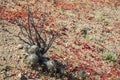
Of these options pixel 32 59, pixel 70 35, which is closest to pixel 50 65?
pixel 32 59

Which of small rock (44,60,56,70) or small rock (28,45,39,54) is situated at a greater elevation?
small rock (28,45,39,54)

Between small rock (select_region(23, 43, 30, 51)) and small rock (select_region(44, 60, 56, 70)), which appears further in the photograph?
small rock (select_region(23, 43, 30, 51))

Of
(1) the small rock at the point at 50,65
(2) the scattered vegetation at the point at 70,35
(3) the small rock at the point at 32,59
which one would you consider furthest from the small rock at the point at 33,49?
(1) the small rock at the point at 50,65

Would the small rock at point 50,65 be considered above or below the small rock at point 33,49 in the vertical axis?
below

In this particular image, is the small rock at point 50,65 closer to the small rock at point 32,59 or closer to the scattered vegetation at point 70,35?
the scattered vegetation at point 70,35

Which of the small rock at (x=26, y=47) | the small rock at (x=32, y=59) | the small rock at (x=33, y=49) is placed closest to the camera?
the small rock at (x=32, y=59)

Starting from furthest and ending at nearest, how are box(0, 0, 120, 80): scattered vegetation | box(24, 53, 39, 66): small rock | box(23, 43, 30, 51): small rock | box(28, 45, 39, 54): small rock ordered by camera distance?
box(0, 0, 120, 80): scattered vegetation, box(23, 43, 30, 51): small rock, box(28, 45, 39, 54): small rock, box(24, 53, 39, 66): small rock

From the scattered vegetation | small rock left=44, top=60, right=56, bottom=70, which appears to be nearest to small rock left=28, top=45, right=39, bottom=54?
the scattered vegetation

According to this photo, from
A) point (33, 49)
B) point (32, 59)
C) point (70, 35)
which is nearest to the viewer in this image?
point (32, 59)

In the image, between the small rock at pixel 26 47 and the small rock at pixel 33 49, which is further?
the small rock at pixel 26 47

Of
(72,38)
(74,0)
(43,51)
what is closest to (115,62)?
Answer: (72,38)

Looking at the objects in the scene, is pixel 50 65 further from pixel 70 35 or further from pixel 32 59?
pixel 70 35

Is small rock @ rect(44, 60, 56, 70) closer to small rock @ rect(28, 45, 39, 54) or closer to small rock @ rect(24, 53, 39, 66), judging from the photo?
small rock @ rect(24, 53, 39, 66)

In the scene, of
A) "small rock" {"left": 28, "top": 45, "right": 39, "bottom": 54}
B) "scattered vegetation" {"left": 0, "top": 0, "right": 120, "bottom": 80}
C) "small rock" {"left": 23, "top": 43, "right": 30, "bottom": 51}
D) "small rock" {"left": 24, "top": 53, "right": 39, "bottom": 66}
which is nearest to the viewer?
"small rock" {"left": 24, "top": 53, "right": 39, "bottom": 66}
